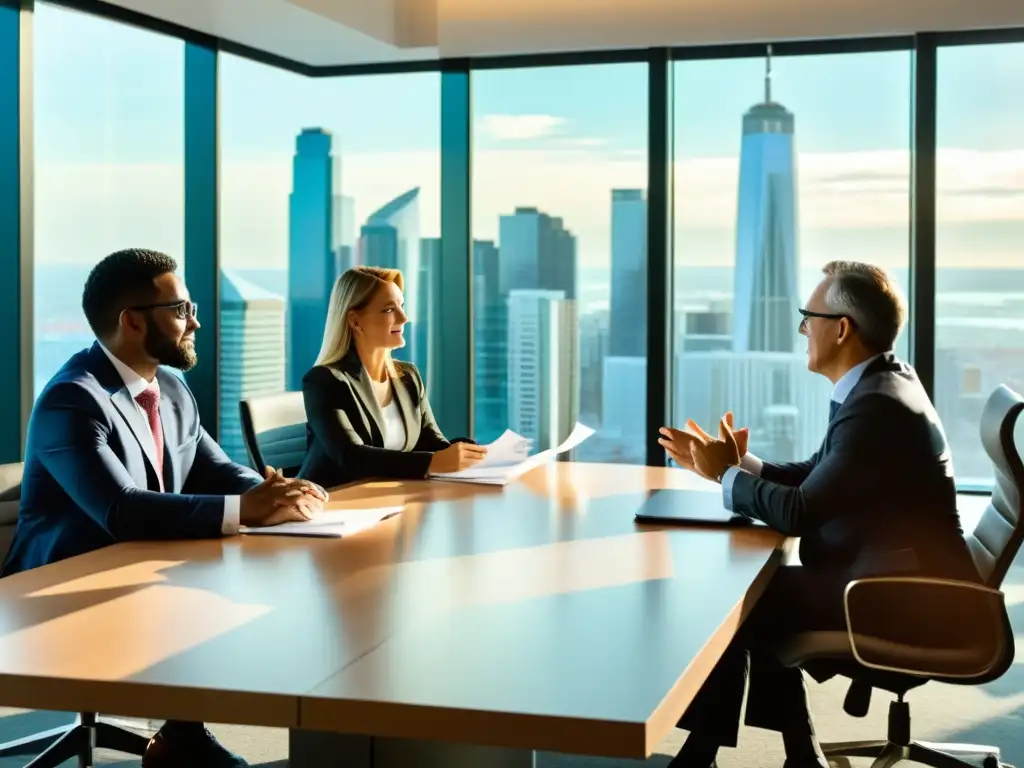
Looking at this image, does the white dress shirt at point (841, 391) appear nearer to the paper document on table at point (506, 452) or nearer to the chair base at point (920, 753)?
the chair base at point (920, 753)

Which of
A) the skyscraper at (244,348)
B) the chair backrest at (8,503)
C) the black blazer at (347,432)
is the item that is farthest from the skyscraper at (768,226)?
the chair backrest at (8,503)

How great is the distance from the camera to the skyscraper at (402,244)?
7125mm

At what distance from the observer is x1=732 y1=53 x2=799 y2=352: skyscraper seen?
6543 millimetres

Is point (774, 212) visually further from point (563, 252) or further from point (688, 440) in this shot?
point (688, 440)

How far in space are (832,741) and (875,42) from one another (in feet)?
13.0

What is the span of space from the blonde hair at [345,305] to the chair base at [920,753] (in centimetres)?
211

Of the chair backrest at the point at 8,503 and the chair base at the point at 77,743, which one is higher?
the chair backrest at the point at 8,503

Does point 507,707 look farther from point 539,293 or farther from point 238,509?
point 539,293

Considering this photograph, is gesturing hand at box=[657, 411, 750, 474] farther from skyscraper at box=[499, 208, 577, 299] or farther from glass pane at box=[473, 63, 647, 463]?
skyscraper at box=[499, 208, 577, 299]

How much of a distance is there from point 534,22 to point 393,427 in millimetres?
2918

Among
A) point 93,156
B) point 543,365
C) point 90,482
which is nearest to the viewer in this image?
point 90,482

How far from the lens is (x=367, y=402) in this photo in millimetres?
4340

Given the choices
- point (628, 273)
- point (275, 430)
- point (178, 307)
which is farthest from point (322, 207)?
point (178, 307)

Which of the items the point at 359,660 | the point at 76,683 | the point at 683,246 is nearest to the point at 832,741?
the point at 359,660
